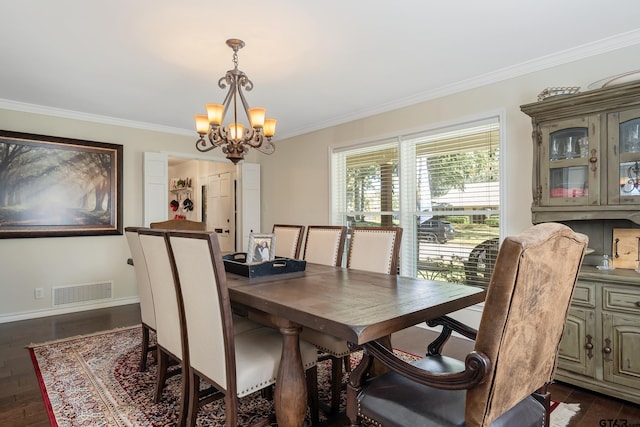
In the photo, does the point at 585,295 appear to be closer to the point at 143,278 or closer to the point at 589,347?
the point at 589,347

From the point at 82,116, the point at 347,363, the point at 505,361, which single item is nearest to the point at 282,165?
the point at 82,116

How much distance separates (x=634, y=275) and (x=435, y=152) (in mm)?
2034

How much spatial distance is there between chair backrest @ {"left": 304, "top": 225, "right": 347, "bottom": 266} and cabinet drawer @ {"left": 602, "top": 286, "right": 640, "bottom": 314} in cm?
179

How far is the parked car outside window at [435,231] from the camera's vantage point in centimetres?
370

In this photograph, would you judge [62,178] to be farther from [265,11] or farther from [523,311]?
[523,311]

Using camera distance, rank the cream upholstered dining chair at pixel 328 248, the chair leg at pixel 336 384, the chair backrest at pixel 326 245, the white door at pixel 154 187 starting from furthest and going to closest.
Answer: the white door at pixel 154 187, the chair backrest at pixel 326 245, the cream upholstered dining chair at pixel 328 248, the chair leg at pixel 336 384

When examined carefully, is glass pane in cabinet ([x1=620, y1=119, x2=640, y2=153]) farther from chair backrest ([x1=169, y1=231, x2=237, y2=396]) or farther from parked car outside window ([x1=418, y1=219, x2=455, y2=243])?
chair backrest ([x1=169, y1=231, x2=237, y2=396])

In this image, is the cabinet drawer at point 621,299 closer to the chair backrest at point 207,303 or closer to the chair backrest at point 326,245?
the chair backrest at point 326,245

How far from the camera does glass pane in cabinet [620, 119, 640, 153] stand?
7.53 ft

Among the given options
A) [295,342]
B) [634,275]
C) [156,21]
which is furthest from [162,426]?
[634,275]

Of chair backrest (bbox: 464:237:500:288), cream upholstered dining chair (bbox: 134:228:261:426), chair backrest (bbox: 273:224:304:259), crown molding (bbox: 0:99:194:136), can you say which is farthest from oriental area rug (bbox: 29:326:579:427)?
crown molding (bbox: 0:99:194:136)

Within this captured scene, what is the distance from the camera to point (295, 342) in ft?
5.33

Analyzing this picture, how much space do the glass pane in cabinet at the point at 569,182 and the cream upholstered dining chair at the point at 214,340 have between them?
2167 mm

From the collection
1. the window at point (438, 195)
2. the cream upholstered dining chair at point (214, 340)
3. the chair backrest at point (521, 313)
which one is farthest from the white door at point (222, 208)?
the chair backrest at point (521, 313)
